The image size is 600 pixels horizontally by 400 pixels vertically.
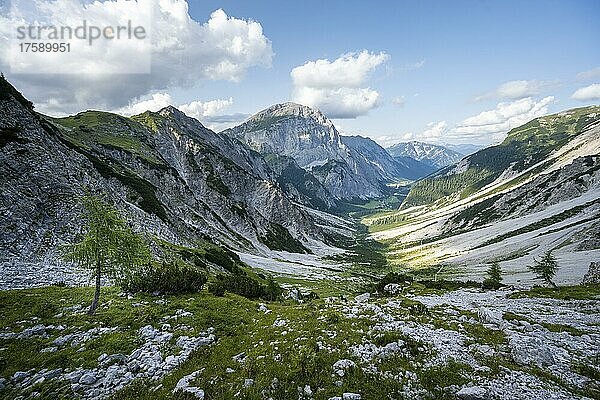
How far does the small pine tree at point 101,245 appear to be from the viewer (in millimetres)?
23797

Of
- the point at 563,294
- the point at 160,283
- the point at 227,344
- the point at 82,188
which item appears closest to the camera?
the point at 227,344

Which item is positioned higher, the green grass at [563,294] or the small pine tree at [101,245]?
the small pine tree at [101,245]

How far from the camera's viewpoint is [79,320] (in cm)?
2159

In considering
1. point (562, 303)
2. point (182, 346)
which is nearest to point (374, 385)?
point (182, 346)

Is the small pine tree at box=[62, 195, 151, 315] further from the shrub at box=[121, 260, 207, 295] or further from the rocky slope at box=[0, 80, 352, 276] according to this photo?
the rocky slope at box=[0, 80, 352, 276]

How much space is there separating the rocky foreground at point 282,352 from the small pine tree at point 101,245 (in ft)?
10.0

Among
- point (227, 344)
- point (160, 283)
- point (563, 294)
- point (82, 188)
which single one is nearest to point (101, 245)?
point (160, 283)

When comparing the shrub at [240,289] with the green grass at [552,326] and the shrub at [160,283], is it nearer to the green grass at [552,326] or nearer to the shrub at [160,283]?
the shrub at [160,283]

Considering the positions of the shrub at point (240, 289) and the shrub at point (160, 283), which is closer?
the shrub at point (160, 283)

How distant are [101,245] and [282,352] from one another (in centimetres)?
1614

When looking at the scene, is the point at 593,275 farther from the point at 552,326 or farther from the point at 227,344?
the point at 227,344

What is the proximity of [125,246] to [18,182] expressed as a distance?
3288cm

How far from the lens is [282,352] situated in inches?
690

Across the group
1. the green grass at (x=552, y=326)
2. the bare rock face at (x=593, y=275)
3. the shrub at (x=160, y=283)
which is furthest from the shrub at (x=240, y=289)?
the bare rock face at (x=593, y=275)
